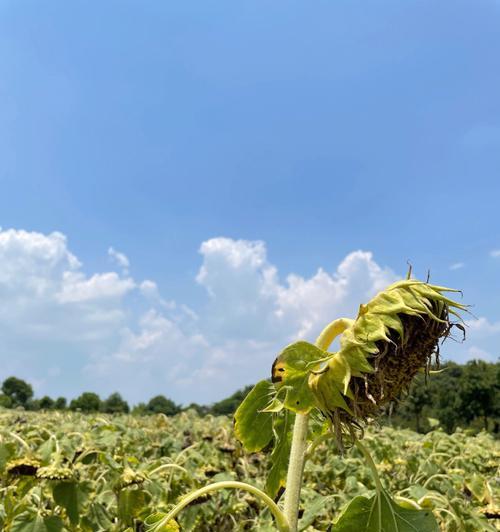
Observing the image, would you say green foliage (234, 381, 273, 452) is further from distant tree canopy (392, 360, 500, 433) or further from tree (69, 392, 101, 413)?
distant tree canopy (392, 360, 500, 433)

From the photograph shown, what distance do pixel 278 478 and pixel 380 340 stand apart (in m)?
0.57

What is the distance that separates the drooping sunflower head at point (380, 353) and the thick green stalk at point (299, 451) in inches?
2.9

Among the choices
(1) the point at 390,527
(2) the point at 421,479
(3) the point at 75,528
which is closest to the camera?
(1) the point at 390,527

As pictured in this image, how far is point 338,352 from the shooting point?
115 cm

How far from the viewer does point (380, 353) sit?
3.69 feet

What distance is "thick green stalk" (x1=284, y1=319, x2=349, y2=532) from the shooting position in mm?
1244

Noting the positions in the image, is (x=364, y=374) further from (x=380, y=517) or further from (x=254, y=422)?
(x=254, y=422)

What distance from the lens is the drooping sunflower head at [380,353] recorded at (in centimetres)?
112

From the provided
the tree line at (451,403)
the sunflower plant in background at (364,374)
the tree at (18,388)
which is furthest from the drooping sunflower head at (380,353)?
the tree at (18,388)

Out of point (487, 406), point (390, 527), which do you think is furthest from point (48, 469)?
point (487, 406)

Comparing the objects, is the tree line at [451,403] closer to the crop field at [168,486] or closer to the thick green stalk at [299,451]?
the crop field at [168,486]

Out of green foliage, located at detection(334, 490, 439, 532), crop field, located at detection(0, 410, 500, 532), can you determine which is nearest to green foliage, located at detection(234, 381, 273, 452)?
crop field, located at detection(0, 410, 500, 532)

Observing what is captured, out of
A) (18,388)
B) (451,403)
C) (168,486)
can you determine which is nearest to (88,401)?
(18,388)

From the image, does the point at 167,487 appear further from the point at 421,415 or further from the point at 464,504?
the point at 421,415
